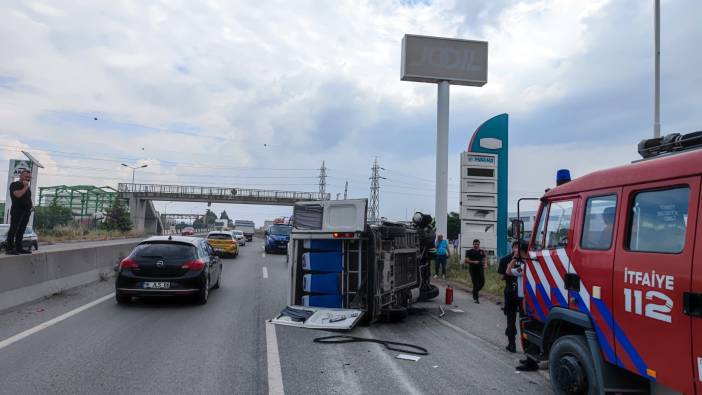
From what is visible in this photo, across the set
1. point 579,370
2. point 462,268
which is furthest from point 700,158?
point 462,268

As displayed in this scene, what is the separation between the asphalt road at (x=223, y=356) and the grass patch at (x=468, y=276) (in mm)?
3599

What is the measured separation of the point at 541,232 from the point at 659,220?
6.11 feet

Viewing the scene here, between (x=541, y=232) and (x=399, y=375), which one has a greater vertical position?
(x=541, y=232)

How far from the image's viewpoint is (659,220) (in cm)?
390

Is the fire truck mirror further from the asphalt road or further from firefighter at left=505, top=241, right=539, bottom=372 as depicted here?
the asphalt road

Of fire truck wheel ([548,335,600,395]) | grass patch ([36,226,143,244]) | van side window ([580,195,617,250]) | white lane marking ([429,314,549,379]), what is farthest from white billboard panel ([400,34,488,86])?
A: grass patch ([36,226,143,244])

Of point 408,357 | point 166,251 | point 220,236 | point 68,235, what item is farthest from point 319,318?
point 68,235

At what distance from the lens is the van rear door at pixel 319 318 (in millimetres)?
8539

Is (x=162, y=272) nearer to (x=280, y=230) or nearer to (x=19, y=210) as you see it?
(x=19, y=210)

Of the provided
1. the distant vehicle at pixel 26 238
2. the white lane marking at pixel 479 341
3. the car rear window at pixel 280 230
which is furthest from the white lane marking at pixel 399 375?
the car rear window at pixel 280 230

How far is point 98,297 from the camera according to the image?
36.8ft

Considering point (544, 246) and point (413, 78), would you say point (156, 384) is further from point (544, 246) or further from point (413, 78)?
point (413, 78)

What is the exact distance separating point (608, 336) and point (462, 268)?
15.1m

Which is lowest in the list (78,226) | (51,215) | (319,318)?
(319,318)
